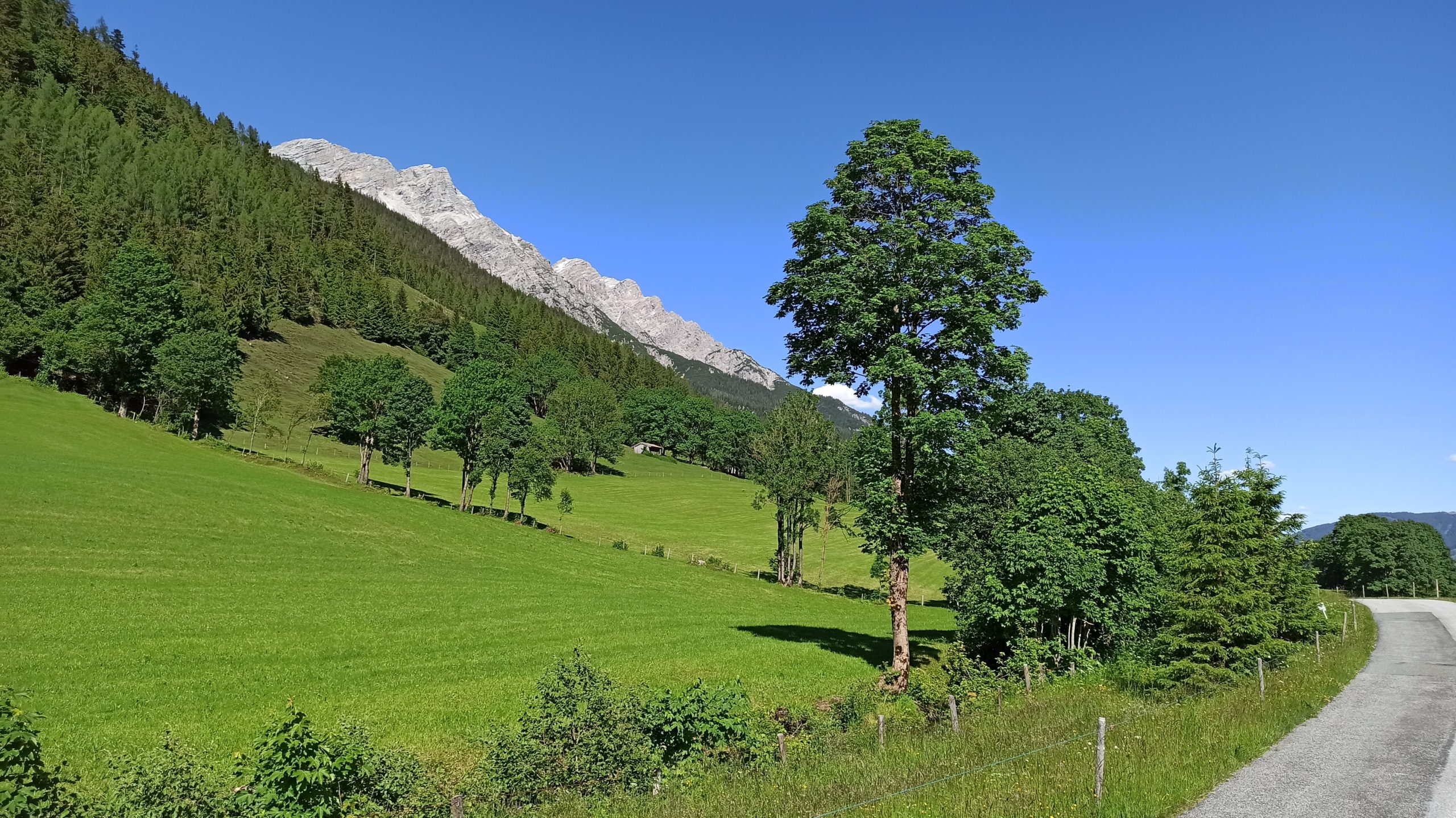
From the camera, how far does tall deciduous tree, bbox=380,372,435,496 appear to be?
8194 centimetres

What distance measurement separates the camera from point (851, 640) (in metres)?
42.3

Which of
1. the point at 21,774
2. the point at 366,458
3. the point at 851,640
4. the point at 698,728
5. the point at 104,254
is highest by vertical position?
the point at 104,254

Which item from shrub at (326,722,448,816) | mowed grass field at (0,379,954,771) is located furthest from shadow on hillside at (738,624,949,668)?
shrub at (326,722,448,816)

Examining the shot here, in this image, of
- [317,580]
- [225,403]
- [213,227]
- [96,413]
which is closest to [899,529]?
[317,580]

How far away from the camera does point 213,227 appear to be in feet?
605

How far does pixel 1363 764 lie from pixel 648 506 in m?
104

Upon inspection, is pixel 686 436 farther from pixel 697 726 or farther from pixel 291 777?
pixel 291 777

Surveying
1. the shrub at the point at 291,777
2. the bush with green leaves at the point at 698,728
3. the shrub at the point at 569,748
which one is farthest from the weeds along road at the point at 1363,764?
the shrub at the point at 291,777

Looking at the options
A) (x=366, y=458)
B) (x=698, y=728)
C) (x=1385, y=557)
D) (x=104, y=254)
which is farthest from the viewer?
(x=1385, y=557)

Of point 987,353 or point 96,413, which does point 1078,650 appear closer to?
point 987,353

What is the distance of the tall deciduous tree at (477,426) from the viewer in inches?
3130

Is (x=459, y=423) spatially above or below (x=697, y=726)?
above

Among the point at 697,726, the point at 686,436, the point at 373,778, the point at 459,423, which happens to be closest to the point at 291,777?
the point at 373,778

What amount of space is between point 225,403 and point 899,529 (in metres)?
102
